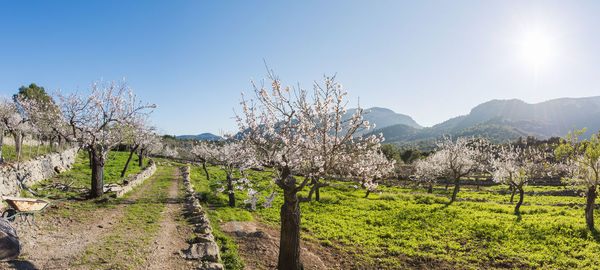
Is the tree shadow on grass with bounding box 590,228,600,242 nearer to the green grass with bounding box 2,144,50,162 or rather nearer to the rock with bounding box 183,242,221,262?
the rock with bounding box 183,242,221,262

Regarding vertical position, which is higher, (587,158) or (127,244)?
(587,158)

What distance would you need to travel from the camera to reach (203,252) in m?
10.8

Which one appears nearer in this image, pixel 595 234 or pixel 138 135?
pixel 595 234

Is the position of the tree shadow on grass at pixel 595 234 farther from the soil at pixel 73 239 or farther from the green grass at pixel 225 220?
the soil at pixel 73 239

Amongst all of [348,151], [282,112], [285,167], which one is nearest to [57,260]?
[285,167]

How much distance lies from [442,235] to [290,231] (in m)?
13.6

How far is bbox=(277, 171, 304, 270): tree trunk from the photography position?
409 inches

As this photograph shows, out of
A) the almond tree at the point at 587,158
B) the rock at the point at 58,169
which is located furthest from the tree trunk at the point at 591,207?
the rock at the point at 58,169

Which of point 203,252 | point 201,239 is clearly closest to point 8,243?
point 203,252

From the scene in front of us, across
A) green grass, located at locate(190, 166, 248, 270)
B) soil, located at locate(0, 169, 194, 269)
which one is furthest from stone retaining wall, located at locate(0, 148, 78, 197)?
green grass, located at locate(190, 166, 248, 270)

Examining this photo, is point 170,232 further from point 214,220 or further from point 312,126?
point 312,126

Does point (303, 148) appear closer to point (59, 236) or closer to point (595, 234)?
point (59, 236)

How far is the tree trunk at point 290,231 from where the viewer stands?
10391 mm

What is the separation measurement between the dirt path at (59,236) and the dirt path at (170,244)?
91.3 inches
